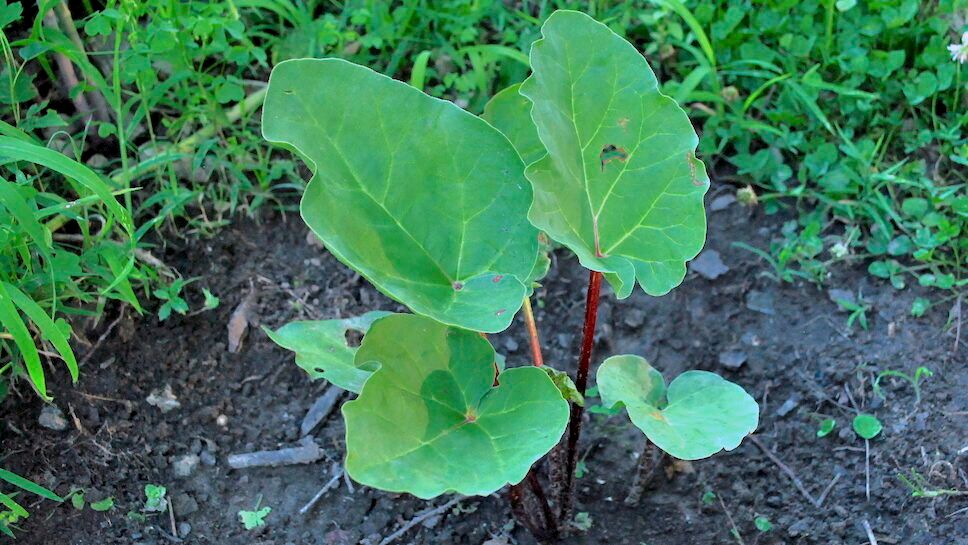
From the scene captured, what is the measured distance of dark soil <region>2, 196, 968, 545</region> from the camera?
1995 mm

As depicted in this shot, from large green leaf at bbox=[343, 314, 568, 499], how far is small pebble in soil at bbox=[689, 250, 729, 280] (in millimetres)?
1042

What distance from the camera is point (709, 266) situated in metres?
2.48

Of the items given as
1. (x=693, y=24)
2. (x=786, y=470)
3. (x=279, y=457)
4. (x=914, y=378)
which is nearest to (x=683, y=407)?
(x=786, y=470)

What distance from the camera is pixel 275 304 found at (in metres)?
2.41

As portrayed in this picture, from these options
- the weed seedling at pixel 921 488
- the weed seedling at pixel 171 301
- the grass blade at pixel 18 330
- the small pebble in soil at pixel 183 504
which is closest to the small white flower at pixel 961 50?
the weed seedling at pixel 921 488

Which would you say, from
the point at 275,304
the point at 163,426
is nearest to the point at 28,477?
the point at 163,426

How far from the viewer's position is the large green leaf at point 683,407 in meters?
1.54

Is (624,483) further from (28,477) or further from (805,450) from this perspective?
(28,477)

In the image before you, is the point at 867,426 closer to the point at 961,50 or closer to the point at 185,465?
the point at 961,50

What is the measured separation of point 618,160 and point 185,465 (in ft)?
3.82

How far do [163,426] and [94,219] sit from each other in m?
0.64

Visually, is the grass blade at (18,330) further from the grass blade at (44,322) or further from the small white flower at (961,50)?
the small white flower at (961,50)

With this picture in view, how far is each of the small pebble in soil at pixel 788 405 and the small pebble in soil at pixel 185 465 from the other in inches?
51.4

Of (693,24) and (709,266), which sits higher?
(693,24)
